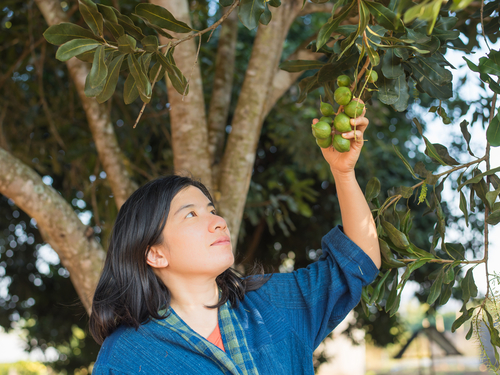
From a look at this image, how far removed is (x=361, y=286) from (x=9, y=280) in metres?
4.65

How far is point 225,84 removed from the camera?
9.00 feet

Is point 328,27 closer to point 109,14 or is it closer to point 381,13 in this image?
point 381,13

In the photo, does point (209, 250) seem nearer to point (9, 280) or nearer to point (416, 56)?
point (416, 56)

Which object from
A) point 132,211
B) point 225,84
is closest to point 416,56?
point 132,211

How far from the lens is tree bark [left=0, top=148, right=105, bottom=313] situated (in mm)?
2062

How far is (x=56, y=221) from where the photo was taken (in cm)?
213

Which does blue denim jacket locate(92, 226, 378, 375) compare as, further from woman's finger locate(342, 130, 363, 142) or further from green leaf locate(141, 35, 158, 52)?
green leaf locate(141, 35, 158, 52)

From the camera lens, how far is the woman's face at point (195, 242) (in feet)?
4.45

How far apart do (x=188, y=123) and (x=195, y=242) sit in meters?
0.99

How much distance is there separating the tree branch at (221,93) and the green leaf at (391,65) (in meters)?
1.35

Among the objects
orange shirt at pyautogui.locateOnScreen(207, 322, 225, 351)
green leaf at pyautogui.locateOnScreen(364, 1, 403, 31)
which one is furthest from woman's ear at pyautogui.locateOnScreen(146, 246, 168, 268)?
green leaf at pyautogui.locateOnScreen(364, 1, 403, 31)

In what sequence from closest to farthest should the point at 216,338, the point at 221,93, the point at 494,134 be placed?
1. the point at 494,134
2. the point at 216,338
3. the point at 221,93

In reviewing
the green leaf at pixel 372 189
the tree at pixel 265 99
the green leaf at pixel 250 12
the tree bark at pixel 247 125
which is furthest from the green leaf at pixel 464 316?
the tree bark at pixel 247 125

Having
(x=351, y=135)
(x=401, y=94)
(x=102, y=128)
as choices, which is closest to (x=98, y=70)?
(x=351, y=135)
